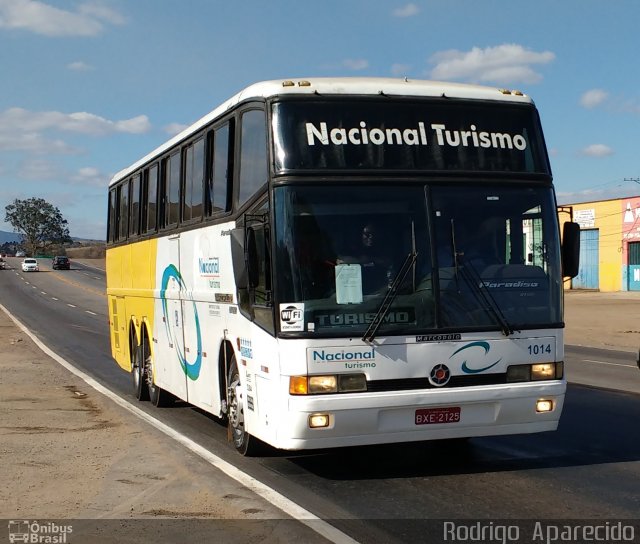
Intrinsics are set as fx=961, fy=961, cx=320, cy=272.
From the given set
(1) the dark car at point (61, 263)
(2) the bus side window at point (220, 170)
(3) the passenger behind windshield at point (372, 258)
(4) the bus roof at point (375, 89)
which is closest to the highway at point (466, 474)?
(3) the passenger behind windshield at point (372, 258)

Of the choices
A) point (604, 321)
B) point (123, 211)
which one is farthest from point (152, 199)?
point (604, 321)

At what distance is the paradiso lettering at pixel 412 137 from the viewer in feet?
26.8

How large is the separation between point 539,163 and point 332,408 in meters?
2.88

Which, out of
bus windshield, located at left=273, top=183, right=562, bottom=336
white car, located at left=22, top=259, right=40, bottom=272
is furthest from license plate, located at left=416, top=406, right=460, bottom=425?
white car, located at left=22, top=259, right=40, bottom=272

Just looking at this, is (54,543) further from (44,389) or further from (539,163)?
(44,389)

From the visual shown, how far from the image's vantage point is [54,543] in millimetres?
6348

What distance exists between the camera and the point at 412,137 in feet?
27.3

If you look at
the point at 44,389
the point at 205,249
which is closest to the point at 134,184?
the point at 44,389

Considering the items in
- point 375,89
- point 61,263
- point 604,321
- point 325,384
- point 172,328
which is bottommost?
point 604,321

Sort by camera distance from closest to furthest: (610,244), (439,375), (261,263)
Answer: (439,375) → (261,263) → (610,244)

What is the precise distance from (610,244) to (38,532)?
64642 millimetres

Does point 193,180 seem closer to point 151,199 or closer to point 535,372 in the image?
point 151,199

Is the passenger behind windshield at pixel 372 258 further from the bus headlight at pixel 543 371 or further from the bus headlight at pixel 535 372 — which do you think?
the bus headlight at pixel 543 371

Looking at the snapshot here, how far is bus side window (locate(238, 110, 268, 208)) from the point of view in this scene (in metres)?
8.29
